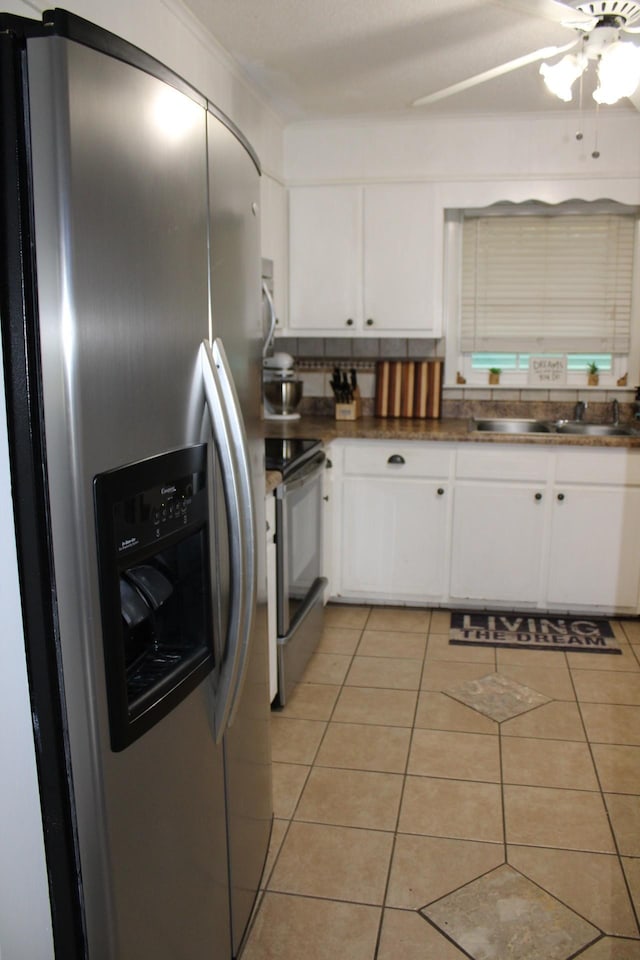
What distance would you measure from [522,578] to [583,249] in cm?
176

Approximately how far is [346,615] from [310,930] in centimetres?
211

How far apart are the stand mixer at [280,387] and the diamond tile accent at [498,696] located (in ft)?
5.71

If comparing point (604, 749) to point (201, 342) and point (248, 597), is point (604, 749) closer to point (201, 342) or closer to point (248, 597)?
point (248, 597)

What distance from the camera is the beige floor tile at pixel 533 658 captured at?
3.34m

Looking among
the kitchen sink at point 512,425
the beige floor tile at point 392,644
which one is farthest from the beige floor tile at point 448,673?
the kitchen sink at point 512,425

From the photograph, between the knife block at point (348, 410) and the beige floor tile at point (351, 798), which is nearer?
the beige floor tile at point (351, 798)

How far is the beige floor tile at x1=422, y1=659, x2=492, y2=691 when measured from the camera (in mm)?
3164

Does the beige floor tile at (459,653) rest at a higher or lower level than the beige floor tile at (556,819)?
higher

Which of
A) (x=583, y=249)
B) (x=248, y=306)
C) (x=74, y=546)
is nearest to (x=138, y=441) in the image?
(x=74, y=546)

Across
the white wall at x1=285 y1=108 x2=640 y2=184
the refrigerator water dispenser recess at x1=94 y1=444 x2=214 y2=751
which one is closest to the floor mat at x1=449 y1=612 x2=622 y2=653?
the white wall at x1=285 y1=108 x2=640 y2=184

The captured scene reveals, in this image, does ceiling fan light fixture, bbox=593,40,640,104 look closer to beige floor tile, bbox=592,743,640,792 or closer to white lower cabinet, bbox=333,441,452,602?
white lower cabinet, bbox=333,441,452,602

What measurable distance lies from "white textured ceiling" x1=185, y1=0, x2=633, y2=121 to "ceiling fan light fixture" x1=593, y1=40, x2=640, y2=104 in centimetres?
18

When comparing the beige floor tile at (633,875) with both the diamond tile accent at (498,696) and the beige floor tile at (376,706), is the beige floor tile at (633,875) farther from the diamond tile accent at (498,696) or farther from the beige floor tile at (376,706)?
the beige floor tile at (376,706)

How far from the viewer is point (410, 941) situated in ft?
6.00
